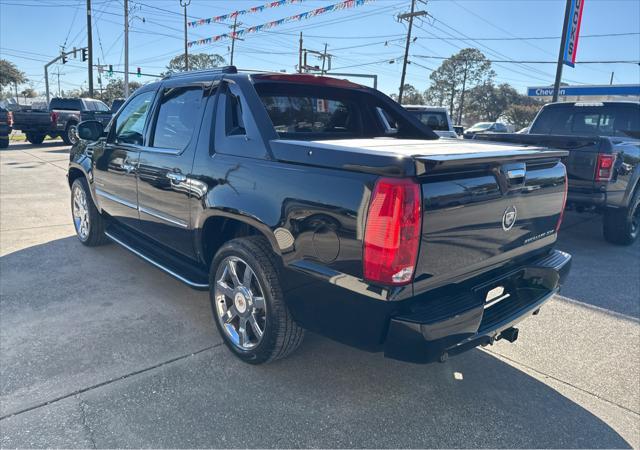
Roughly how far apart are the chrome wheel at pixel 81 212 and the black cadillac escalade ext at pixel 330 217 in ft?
4.64

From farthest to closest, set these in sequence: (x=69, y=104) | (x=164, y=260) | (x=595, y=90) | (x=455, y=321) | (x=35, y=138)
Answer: (x=595, y=90) < (x=69, y=104) < (x=35, y=138) < (x=164, y=260) < (x=455, y=321)

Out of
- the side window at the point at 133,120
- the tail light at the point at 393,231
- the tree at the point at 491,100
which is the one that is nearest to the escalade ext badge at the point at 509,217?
the tail light at the point at 393,231

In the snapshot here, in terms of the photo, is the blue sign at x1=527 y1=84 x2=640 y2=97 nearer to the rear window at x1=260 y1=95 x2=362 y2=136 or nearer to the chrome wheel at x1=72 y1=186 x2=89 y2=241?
the rear window at x1=260 y1=95 x2=362 y2=136

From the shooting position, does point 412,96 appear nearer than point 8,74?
No

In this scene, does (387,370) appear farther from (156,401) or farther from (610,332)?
(610,332)

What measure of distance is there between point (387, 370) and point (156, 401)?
1.39m

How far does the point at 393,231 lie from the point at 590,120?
22.3 ft

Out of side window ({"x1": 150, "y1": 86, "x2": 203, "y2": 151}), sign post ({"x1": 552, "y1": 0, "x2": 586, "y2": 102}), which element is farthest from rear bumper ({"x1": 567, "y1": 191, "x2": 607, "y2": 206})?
sign post ({"x1": 552, "y1": 0, "x2": 586, "y2": 102})

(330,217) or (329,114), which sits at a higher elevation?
(329,114)

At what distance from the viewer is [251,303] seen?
9.15 ft

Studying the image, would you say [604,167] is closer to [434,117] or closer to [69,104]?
[434,117]

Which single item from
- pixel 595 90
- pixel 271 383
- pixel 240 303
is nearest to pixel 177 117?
pixel 240 303

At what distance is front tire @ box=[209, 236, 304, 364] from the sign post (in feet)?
53.6

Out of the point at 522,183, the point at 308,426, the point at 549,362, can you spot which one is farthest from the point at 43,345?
the point at 549,362
